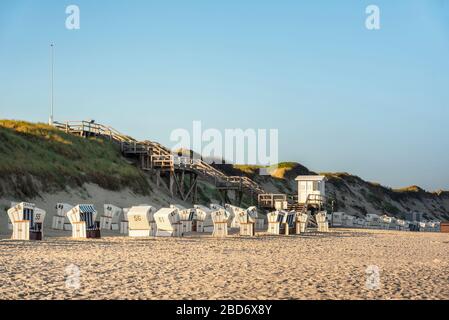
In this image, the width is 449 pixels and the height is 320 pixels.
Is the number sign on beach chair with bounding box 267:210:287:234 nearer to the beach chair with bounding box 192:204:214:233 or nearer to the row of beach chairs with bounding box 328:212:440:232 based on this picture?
the beach chair with bounding box 192:204:214:233

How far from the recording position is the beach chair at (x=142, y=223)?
982 inches

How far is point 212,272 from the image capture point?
1303 centimetres

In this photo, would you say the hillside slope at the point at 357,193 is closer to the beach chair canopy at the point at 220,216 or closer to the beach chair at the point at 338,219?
the beach chair at the point at 338,219

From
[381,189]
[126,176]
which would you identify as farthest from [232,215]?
[381,189]

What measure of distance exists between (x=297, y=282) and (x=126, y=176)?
33.7m

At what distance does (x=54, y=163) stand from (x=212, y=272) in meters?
29.7

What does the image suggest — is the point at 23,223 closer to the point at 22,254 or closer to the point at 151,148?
the point at 22,254

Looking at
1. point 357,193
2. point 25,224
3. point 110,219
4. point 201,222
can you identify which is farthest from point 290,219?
point 357,193

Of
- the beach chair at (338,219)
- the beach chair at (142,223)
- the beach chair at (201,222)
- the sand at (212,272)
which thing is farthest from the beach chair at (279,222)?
the beach chair at (338,219)

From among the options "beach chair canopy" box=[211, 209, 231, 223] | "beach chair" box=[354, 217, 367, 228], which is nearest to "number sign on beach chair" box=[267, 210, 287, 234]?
"beach chair canopy" box=[211, 209, 231, 223]

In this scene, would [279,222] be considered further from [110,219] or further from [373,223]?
[373,223]

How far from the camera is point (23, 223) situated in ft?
74.2

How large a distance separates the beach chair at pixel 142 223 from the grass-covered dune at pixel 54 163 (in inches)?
439
